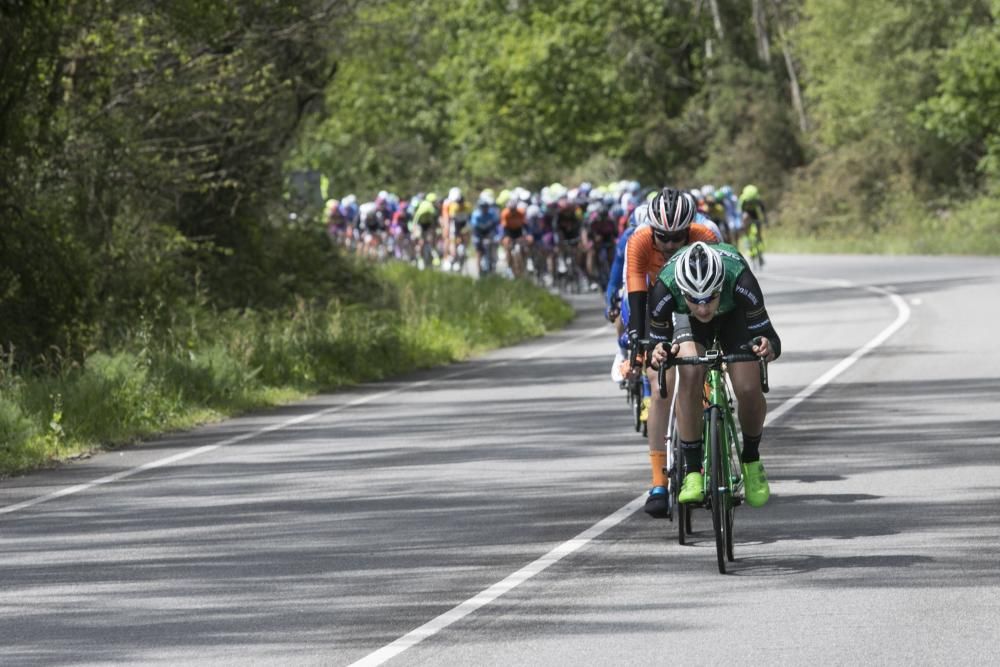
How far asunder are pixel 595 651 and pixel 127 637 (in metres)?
1.89

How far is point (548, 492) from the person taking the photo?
1327 cm

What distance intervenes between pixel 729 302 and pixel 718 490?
3.22 feet

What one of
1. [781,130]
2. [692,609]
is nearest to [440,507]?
[692,609]

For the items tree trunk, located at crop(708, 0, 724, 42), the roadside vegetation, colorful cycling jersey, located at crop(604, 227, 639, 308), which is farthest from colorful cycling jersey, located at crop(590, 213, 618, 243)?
tree trunk, located at crop(708, 0, 724, 42)

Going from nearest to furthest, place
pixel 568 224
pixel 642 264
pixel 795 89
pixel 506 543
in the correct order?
pixel 506 543 → pixel 642 264 → pixel 568 224 → pixel 795 89

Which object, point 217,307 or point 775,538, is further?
point 217,307

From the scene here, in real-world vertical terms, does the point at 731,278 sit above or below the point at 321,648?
above

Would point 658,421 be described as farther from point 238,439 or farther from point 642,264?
point 238,439

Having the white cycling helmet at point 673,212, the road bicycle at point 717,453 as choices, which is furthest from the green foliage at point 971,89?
the road bicycle at point 717,453

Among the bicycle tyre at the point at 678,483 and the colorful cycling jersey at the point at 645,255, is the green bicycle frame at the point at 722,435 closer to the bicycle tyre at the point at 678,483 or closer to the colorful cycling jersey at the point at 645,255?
the bicycle tyre at the point at 678,483

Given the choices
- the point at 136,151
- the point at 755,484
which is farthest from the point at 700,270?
the point at 136,151

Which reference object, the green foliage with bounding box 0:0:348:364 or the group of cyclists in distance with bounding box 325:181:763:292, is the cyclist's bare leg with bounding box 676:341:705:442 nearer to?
the green foliage with bounding box 0:0:348:364

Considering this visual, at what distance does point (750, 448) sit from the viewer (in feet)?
35.1

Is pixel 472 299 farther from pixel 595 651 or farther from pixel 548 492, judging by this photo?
pixel 595 651
